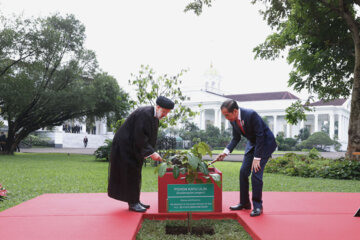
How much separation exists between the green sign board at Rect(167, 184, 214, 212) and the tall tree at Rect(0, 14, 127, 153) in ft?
59.4

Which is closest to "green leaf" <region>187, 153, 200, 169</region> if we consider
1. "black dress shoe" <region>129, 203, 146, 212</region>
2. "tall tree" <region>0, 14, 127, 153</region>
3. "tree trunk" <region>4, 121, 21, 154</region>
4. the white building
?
"black dress shoe" <region>129, 203, 146, 212</region>

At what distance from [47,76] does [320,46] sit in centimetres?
1774

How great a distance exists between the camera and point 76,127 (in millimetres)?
47438

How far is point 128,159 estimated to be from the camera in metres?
4.38

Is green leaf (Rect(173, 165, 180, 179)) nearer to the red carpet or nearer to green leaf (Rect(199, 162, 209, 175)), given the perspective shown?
green leaf (Rect(199, 162, 209, 175))

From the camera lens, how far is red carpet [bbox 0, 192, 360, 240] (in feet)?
10.9

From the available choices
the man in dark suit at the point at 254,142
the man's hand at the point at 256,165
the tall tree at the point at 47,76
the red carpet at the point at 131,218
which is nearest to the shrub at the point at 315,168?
the red carpet at the point at 131,218

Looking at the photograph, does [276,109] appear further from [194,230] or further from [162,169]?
[162,169]

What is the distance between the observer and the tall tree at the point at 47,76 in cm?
2009

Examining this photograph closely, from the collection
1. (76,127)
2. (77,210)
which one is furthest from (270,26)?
(76,127)

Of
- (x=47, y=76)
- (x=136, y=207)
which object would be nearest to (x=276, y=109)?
(x=47, y=76)

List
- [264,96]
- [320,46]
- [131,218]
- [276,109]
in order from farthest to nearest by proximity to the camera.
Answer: [264,96] → [276,109] → [320,46] → [131,218]

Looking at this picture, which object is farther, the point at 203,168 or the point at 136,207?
the point at 136,207

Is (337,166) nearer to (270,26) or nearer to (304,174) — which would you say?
(304,174)
